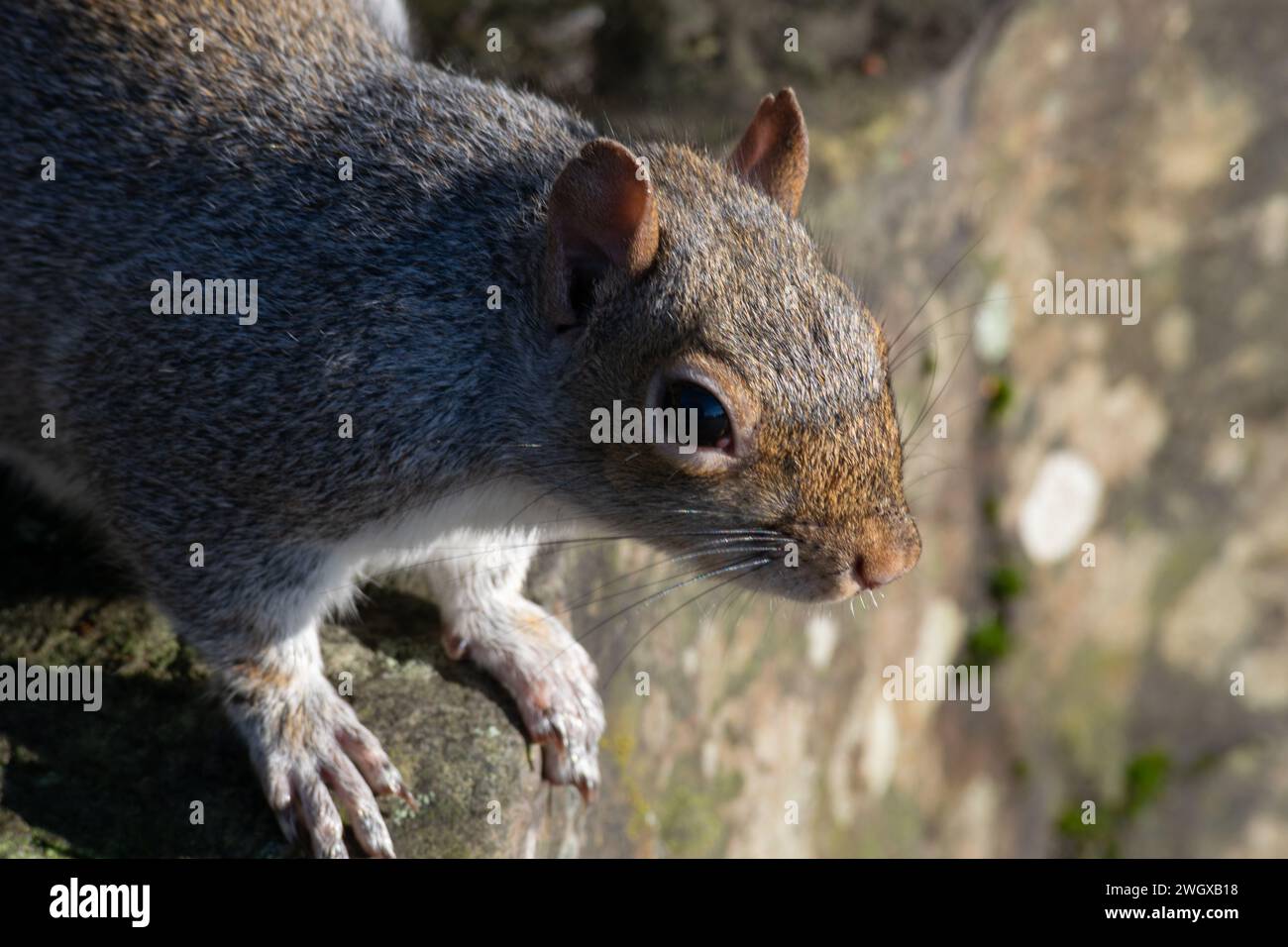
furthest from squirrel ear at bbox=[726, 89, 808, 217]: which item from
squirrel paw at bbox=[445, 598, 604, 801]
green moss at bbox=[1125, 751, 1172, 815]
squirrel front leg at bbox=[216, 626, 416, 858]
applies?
green moss at bbox=[1125, 751, 1172, 815]

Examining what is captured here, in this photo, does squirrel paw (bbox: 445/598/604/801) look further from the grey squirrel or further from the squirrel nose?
the squirrel nose

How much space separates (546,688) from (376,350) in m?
1.15

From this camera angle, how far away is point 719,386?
3.13m

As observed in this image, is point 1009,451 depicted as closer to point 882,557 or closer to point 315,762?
point 882,557

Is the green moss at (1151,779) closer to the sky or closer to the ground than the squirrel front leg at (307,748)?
closer to the ground

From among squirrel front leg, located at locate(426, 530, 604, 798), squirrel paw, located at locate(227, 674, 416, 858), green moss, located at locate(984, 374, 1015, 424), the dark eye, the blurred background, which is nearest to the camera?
the dark eye

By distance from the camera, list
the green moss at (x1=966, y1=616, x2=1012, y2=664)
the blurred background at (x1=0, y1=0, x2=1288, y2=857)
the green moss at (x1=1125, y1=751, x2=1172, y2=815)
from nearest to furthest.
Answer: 1. the blurred background at (x1=0, y1=0, x2=1288, y2=857)
2. the green moss at (x1=966, y1=616, x2=1012, y2=664)
3. the green moss at (x1=1125, y1=751, x2=1172, y2=815)

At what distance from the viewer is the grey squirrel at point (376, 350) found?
3.24m

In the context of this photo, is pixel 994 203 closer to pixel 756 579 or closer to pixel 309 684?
pixel 756 579

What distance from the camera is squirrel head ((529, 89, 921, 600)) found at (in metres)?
3.17

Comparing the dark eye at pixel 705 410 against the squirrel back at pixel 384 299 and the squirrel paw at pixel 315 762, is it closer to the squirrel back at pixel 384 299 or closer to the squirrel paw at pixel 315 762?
the squirrel back at pixel 384 299

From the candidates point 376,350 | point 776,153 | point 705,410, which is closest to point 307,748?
point 376,350

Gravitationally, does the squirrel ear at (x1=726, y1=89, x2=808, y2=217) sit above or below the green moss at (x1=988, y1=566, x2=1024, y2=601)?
above

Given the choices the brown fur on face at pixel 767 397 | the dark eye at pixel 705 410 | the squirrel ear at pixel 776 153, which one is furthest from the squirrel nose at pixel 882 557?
the squirrel ear at pixel 776 153
